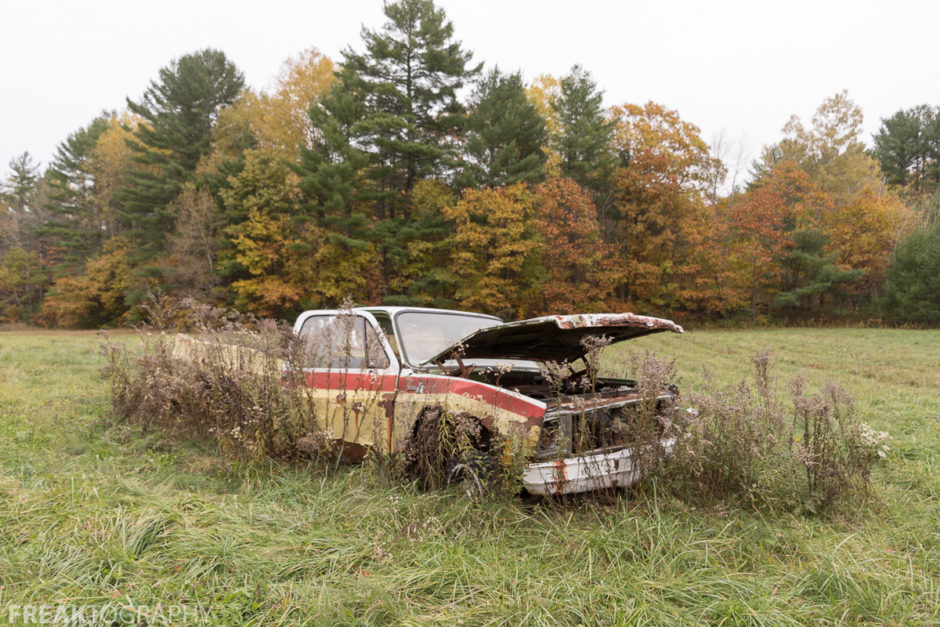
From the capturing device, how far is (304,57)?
29.7 metres

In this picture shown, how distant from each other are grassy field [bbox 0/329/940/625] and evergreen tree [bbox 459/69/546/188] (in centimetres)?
2187

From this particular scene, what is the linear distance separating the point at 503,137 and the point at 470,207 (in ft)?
14.2

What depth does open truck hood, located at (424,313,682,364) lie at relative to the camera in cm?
365

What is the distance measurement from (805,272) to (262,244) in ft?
104

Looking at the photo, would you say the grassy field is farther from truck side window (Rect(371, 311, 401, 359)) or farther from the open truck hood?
the open truck hood

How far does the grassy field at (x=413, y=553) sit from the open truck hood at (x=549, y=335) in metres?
1.25

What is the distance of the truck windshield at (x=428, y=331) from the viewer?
4430 millimetres

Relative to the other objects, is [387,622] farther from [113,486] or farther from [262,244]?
[262,244]

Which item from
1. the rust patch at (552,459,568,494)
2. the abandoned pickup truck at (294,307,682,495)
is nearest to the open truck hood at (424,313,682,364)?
the abandoned pickup truck at (294,307,682,495)

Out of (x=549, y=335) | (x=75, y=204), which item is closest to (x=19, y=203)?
(x=75, y=204)

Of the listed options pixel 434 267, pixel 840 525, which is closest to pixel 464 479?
pixel 840 525

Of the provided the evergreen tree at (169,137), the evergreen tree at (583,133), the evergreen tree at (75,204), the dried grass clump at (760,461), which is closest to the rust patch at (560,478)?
the dried grass clump at (760,461)

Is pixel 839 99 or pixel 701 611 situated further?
pixel 839 99

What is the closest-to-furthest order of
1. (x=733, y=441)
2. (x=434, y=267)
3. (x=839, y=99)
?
(x=733, y=441) → (x=434, y=267) → (x=839, y=99)
